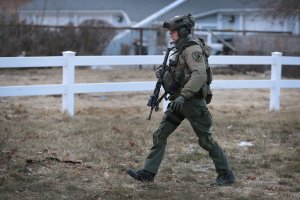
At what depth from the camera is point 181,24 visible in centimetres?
621

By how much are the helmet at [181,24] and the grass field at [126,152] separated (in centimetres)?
166

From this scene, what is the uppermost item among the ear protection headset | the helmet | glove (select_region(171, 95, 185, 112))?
the helmet

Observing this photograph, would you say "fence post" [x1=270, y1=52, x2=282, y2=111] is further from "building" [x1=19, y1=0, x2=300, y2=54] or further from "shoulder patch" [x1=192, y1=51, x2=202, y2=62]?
"building" [x1=19, y1=0, x2=300, y2=54]

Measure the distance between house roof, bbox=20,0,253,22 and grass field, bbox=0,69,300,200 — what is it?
65.0 ft

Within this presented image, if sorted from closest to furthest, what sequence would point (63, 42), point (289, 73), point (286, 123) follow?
point (286, 123) → point (289, 73) → point (63, 42)

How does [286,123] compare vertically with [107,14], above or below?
below

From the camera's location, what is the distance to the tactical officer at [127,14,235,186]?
A: 19.8 feet

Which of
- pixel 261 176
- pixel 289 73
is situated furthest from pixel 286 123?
pixel 289 73

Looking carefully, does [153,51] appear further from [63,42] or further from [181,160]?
[181,160]

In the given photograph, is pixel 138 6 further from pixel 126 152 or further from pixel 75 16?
pixel 126 152

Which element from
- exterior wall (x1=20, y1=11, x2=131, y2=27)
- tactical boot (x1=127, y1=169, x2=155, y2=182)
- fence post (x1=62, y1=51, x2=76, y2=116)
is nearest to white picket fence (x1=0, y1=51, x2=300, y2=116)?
→ fence post (x1=62, y1=51, x2=76, y2=116)

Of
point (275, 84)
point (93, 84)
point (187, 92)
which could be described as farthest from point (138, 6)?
point (187, 92)

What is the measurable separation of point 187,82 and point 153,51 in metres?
21.1

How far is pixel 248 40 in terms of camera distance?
952 inches
